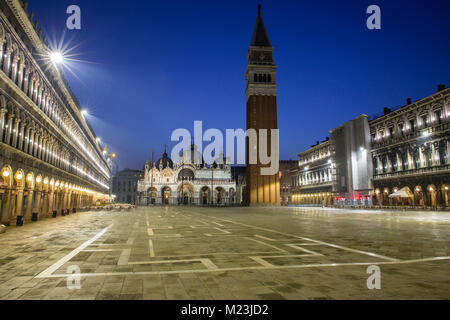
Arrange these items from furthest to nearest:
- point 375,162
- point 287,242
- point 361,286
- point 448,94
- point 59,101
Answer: point 375,162 → point 448,94 → point 59,101 → point 287,242 → point 361,286

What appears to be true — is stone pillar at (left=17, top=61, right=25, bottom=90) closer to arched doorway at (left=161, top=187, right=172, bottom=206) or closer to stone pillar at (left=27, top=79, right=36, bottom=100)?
stone pillar at (left=27, top=79, right=36, bottom=100)

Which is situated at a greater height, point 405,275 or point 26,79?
point 26,79

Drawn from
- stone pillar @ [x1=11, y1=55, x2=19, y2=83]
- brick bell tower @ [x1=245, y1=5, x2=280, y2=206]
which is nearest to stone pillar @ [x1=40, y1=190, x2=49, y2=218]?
stone pillar @ [x1=11, y1=55, x2=19, y2=83]

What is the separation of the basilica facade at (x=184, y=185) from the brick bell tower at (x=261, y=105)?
26.2 m

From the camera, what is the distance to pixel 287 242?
36.3 ft

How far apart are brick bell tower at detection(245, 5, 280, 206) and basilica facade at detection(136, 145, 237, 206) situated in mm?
26161

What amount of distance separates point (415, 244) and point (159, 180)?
99.9 m

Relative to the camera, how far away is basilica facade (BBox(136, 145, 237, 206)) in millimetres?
104312

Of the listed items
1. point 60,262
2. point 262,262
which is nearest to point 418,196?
point 262,262

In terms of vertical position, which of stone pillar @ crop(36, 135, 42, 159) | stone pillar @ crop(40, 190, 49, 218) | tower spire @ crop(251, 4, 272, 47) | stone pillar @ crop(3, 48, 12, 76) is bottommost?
stone pillar @ crop(40, 190, 49, 218)

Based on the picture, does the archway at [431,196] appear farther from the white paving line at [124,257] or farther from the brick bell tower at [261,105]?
the white paving line at [124,257]

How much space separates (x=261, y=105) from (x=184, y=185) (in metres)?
44.2
